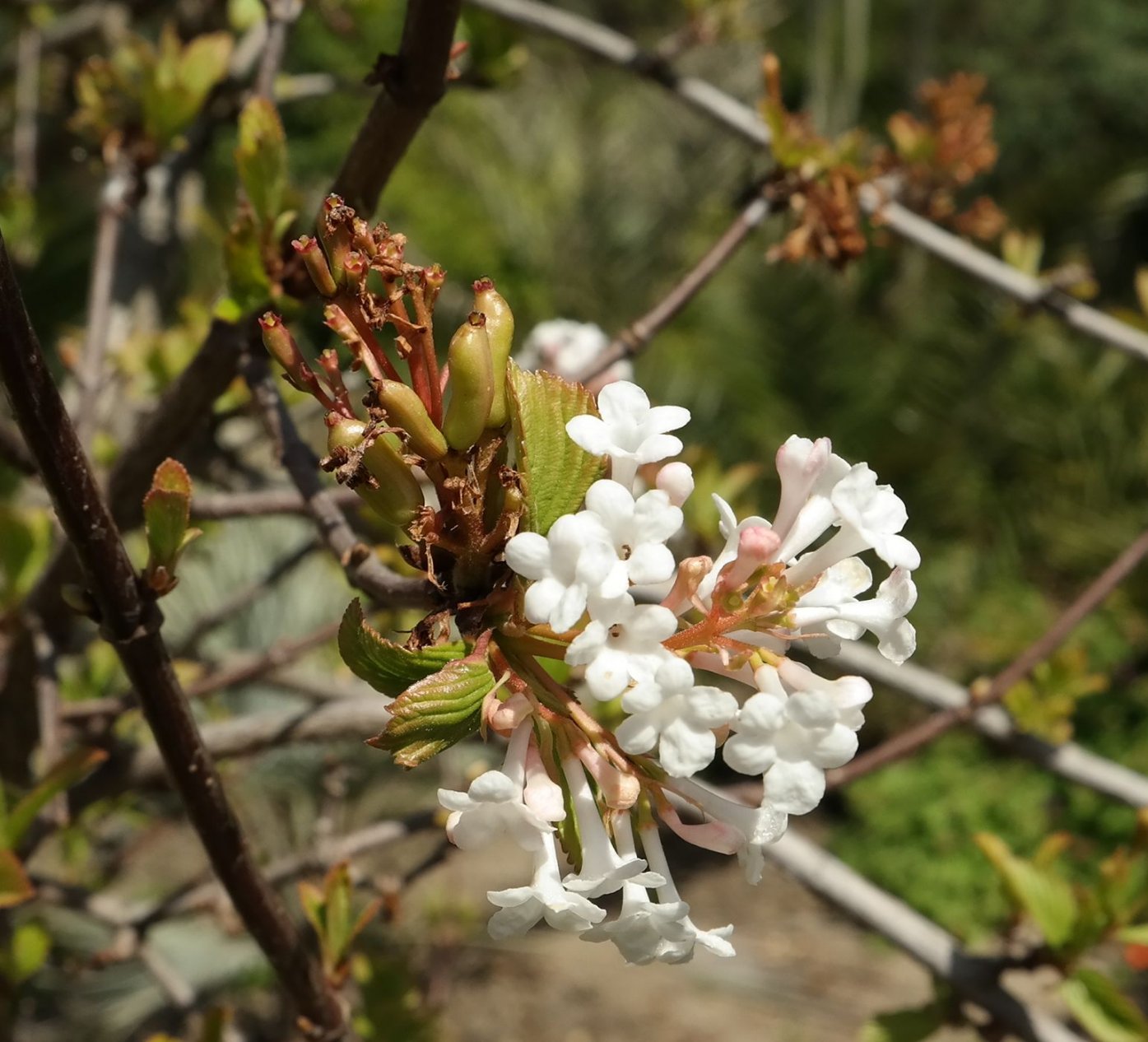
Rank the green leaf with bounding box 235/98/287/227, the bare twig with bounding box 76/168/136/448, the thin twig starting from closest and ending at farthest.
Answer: the green leaf with bounding box 235/98/287/227 → the bare twig with bounding box 76/168/136/448 → the thin twig

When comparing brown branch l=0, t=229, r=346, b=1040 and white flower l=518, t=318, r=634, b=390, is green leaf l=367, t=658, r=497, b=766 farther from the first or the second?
white flower l=518, t=318, r=634, b=390

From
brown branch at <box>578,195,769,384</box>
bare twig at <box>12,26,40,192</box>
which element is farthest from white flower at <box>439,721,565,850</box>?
bare twig at <box>12,26,40,192</box>

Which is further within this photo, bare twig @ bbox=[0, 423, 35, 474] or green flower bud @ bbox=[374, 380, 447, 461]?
bare twig @ bbox=[0, 423, 35, 474]

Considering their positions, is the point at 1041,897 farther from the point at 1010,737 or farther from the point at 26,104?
the point at 26,104

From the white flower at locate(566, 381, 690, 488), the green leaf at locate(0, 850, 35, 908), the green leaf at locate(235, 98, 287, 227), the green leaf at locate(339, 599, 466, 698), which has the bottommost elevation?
the green leaf at locate(0, 850, 35, 908)

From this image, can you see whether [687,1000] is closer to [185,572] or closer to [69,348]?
[185,572]

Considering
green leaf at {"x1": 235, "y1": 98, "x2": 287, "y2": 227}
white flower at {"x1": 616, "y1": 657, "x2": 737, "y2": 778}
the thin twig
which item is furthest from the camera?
the thin twig
